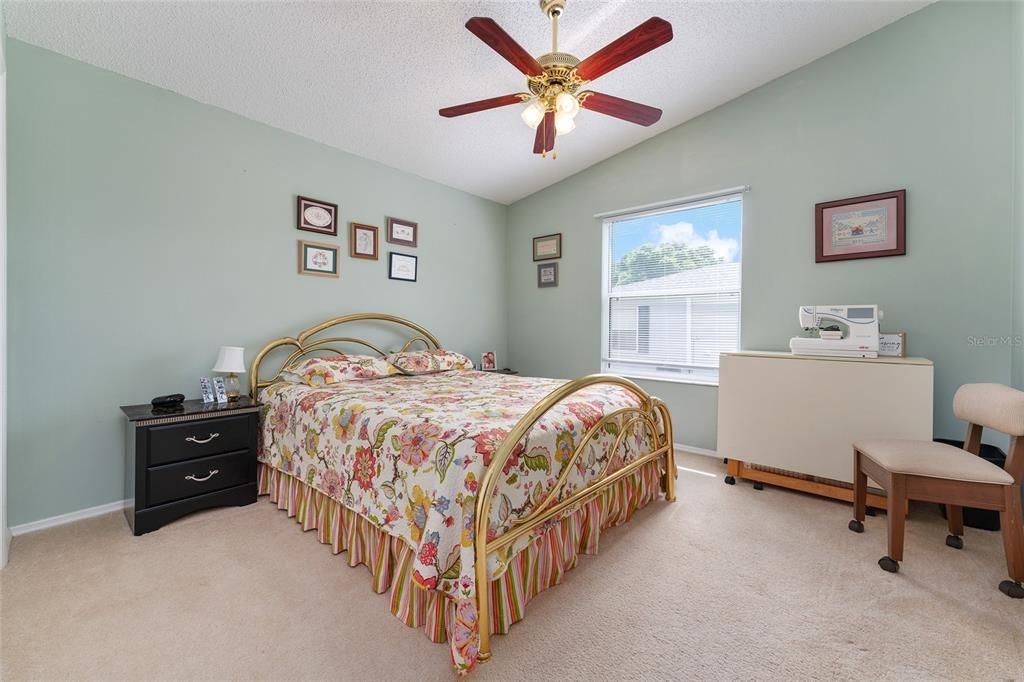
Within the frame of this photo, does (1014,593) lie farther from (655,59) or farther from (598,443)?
(655,59)

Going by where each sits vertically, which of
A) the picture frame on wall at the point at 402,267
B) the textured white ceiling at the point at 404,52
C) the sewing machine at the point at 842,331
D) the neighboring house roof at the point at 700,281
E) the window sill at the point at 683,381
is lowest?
the window sill at the point at 683,381

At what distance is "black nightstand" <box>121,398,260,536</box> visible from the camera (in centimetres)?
214

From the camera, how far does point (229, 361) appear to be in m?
2.57

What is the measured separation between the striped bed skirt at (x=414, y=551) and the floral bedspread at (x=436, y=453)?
0.28 feet

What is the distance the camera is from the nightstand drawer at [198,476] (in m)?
2.18

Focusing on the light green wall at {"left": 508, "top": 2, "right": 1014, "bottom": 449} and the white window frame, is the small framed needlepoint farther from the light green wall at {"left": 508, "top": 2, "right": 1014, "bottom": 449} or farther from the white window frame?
the white window frame

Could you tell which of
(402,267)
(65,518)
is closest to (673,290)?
(402,267)

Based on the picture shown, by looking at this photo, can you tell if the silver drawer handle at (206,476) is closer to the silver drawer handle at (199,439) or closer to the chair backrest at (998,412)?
the silver drawer handle at (199,439)

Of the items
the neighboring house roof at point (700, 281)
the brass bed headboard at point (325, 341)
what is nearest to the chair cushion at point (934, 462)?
the neighboring house roof at point (700, 281)

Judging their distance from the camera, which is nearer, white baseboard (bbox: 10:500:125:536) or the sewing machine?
white baseboard (bbox: 10:500:125:536)

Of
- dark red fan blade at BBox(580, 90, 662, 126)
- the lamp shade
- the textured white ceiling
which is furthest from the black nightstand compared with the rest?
dark red fan blade at BBox(580, 90, 662, 126)

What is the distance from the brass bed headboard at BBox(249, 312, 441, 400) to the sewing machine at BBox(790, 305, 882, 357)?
2975 millimetres

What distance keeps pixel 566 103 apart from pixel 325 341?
2.44 meters

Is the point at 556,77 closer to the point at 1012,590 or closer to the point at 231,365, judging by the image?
the point at 231,365
